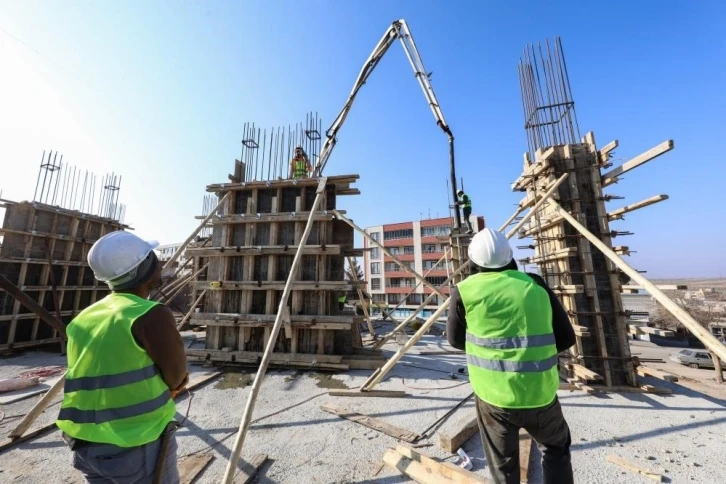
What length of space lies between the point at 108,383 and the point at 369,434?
3382 millimetres

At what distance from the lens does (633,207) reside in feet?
19.4

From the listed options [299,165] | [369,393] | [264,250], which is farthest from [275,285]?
[299,165]

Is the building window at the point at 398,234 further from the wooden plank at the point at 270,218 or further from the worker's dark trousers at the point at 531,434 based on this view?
the worker's dark trousers at the point at 531,434

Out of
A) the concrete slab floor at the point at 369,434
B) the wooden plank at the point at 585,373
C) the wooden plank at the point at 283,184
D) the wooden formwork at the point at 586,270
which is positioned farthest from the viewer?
the wooden plank at the point at 283,184

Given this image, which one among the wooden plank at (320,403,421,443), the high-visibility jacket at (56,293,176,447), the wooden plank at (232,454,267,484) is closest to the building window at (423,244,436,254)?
the wooden plank at (320,403,421,443)

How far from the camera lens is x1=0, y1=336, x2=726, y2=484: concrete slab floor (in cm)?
330

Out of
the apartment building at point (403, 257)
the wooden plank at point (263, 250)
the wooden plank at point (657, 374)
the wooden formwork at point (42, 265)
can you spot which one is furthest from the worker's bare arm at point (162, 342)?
the apartment building at point (403, 257)

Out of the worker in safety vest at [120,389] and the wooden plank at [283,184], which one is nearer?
the worker in safety vest at [120,389]

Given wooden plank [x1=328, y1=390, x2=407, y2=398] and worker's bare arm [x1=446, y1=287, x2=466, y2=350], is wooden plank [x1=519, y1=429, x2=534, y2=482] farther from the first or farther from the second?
wooden plank [x1=328, y1=390, x2=407, y2=398]

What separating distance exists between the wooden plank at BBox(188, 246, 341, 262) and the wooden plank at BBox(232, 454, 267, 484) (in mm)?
4599

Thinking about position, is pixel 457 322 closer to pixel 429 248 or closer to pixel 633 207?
pixel 633 207

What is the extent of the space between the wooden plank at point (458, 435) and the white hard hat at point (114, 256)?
12.5 feet

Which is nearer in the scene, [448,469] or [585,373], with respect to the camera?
[448,469]

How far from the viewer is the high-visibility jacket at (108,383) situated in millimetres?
1822
